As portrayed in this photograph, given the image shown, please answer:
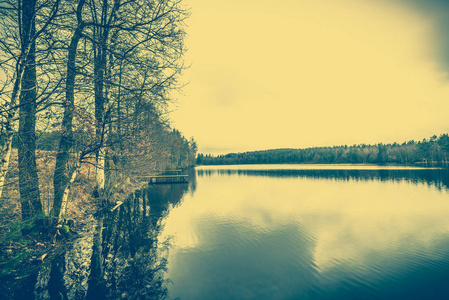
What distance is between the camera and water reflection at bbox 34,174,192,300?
5.99 metres

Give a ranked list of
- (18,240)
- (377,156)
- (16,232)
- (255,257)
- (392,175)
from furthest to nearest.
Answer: (377,156) < (392,175) < (255,257) < (18,240) < (16,232)

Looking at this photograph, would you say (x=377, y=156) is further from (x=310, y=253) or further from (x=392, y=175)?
(x=310, y=253)

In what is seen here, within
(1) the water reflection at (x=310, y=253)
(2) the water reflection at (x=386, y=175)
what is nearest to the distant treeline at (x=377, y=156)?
(2) the water reflection at (x=386, y=175)

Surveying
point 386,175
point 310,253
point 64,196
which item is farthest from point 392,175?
point 64,196

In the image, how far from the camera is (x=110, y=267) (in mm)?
7379

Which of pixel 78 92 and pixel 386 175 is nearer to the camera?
pixel 78 92

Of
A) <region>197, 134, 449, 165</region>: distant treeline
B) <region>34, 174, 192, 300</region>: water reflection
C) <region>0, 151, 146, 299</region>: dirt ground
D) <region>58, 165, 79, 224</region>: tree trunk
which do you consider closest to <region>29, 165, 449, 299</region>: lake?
<region>34, 174, 192, 300</region>: water reflection

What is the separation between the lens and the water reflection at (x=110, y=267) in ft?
19.7

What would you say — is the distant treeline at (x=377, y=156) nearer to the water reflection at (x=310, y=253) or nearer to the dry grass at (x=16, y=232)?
the water reflection at (x=310, y=253)

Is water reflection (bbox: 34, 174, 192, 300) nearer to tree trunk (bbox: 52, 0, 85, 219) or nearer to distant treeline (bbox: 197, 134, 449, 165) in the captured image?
A: tree trunk (bbox: 52, 0, 85, 219)

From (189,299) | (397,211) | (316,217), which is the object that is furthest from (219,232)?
(397,211)

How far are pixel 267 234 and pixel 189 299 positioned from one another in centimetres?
702

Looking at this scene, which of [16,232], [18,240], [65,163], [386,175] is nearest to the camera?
[16,232]

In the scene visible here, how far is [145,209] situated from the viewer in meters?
16.9
